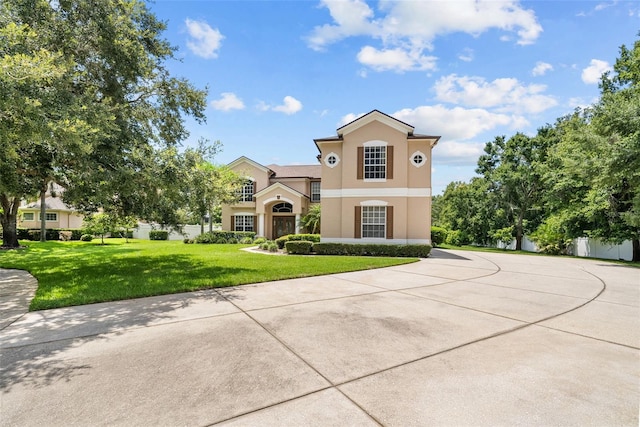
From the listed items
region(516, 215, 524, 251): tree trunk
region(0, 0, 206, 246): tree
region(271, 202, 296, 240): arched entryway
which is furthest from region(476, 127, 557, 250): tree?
region(0, 0, 206, 246): tree

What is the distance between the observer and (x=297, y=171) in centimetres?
3108

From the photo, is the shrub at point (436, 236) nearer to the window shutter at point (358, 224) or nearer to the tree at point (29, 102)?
the window shutter at point (358, 224)

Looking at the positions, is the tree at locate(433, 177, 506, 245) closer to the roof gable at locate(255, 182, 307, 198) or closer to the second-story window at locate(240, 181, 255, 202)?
the roof gable at locate(255, 182, 307, 198)

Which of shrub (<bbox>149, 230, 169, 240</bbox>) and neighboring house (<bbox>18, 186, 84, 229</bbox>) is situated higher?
neighboring house (<bbox>18, 186, 84, 229</bbox>)

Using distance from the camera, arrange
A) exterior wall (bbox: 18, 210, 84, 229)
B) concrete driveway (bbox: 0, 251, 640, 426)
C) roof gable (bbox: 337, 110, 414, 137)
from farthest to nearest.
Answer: exterior wall (bbox: 18, 210, 84, 229) → roof gable (bbox: 337, 110, 414, 137) → concrete driveway (bbox: 0, 251, 640, 426)

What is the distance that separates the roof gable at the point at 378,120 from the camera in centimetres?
1703

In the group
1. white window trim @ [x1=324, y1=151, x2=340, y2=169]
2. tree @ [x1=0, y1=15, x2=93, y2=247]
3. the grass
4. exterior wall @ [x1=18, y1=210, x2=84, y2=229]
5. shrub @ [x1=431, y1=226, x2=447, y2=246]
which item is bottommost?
the grass

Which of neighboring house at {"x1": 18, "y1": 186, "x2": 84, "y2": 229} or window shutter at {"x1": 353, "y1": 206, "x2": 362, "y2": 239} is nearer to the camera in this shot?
window shutter at {"x1": 353, "y1": 206, "x2": 362, "y2": 239}

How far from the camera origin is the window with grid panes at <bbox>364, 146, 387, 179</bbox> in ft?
57.0

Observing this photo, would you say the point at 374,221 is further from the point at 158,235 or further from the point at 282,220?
the point at 158,235

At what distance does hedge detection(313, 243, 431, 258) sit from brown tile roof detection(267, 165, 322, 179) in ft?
45.3

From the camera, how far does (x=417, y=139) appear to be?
1703 centimetres

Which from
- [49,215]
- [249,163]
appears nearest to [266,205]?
[249,163]

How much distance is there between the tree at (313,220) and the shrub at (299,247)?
7.73m
